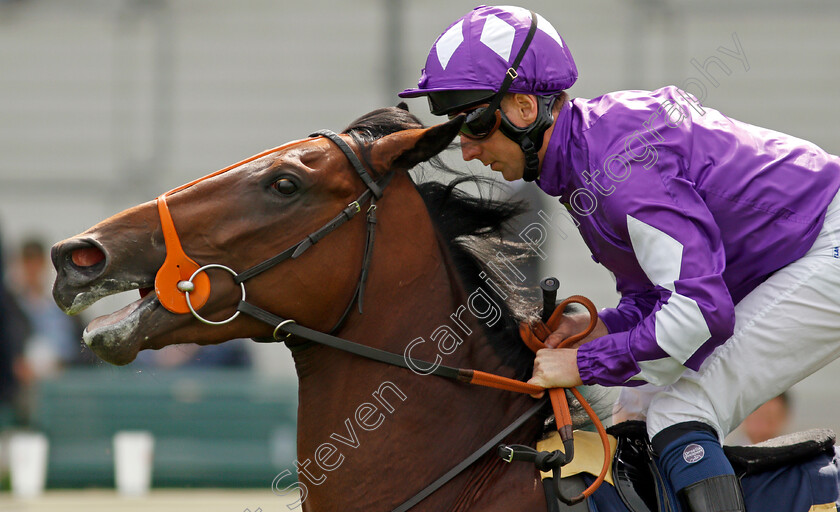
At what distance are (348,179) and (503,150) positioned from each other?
49cm

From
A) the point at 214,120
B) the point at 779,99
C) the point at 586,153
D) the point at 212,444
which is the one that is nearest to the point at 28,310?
the point at 212,444

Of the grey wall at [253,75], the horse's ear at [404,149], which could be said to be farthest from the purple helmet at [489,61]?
the grey wall at [253,75]

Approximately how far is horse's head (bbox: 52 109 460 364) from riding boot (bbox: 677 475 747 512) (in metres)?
1.11

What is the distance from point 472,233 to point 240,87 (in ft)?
26.3

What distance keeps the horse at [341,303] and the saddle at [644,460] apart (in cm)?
12

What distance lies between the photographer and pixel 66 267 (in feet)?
8.23

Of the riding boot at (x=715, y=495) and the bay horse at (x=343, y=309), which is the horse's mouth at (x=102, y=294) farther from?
the riding boot at (x=715, y=495)

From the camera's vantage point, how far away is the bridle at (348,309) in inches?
101

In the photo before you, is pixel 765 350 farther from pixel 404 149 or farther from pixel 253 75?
pixel 253 75

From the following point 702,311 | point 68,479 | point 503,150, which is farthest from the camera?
point 68,479

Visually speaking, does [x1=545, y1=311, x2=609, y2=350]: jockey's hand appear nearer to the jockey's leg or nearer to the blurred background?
the jockey's leg

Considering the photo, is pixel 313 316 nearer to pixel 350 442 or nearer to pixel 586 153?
pixel 350 442

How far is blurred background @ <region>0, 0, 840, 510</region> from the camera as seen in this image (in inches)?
341

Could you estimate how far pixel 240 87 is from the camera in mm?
10453
